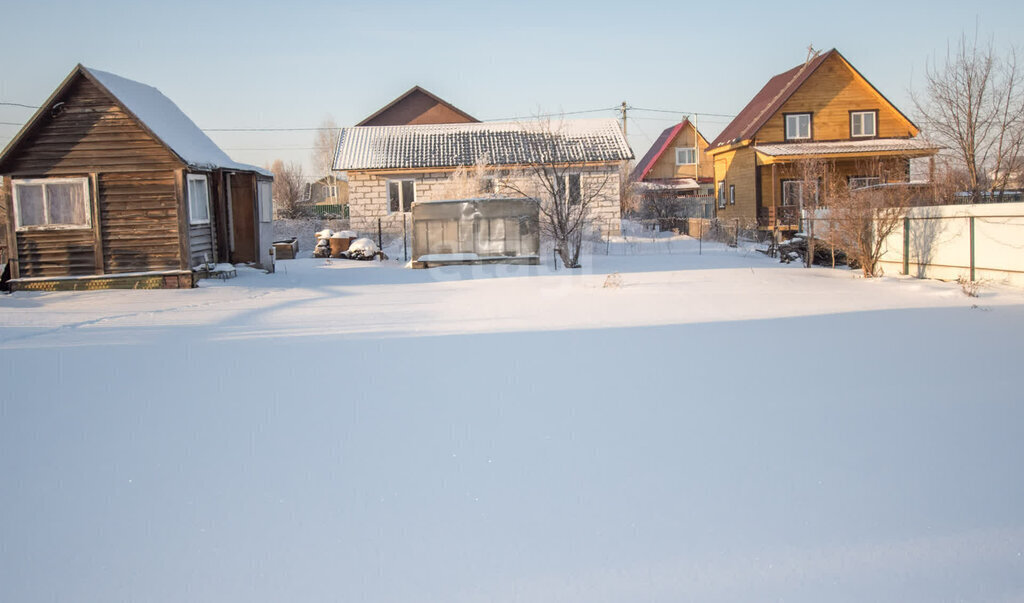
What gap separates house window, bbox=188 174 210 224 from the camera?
17.9 m

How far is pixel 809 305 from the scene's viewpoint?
40.2 ft

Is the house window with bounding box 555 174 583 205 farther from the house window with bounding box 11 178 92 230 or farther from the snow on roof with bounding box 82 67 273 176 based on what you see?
the house window with bounding box 11 178 92 230

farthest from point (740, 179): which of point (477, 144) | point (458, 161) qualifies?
point (458, 161)

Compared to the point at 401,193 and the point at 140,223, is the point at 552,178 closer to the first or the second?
the point at 401,193

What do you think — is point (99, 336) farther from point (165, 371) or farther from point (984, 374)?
point (984, 374)

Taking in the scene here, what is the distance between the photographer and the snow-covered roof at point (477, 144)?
2991 cm

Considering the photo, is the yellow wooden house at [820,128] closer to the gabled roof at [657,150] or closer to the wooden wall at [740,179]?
the wooden wall at [740,179]

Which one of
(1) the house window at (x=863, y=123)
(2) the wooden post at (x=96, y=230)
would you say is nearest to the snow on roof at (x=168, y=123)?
(2) the wooden post at (x=96, y=230)

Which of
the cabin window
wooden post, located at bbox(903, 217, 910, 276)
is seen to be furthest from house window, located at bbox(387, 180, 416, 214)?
wooden post, located at bbox(903, 217, 910, 276)

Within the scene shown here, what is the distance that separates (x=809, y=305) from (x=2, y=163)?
1538cm

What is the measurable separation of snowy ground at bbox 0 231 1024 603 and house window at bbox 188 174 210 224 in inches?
312

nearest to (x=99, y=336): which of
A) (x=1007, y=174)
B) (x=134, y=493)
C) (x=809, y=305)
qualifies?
(x=134, y=493)

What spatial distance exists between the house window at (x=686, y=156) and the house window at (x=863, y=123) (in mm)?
22366

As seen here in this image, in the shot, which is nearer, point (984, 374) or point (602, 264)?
point (984, 374)
